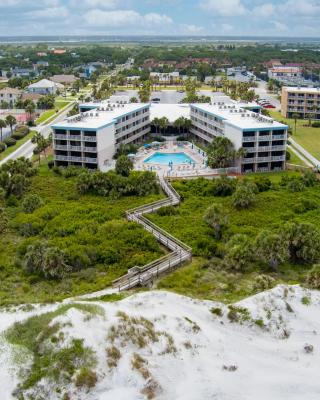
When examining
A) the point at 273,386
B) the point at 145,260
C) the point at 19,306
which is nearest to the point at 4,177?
the point at 145,260

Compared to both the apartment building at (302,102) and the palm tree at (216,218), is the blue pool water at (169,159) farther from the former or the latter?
the apartment building at (302,102)

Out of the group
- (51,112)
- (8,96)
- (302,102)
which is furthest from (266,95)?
(8,96)

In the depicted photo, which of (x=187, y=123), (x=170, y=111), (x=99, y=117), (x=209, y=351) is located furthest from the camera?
(x=170, y=111)

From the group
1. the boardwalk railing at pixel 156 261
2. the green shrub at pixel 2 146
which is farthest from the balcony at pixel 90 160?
the green shrub at pixel 2 146

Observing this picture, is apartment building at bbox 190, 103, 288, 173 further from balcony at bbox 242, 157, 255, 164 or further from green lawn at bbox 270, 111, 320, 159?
green lawn at bbox 270, 111, 320, 159

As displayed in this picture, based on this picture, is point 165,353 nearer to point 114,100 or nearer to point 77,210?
point 77,210

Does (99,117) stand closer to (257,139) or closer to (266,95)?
(257,139)

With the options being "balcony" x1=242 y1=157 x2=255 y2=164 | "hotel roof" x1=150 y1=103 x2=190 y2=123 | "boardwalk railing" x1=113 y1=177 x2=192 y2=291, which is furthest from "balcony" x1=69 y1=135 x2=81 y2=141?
"hotel roof" x1=150 y1=103 x2=190 y2=123
